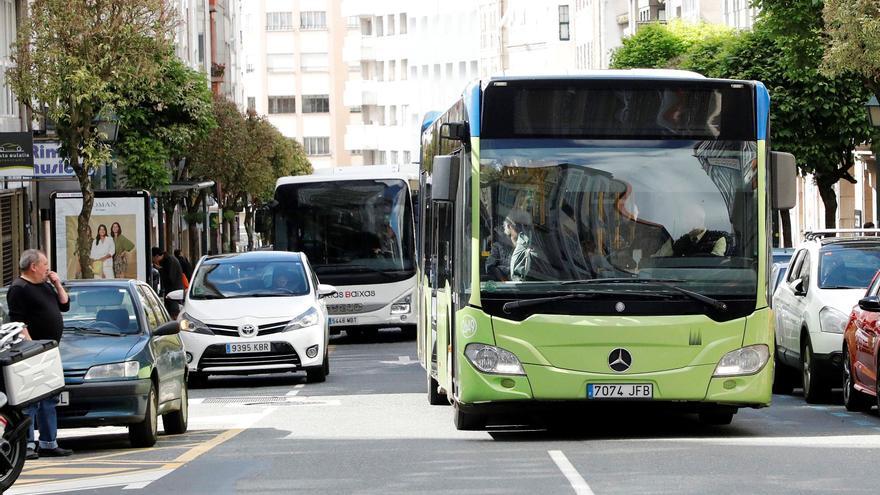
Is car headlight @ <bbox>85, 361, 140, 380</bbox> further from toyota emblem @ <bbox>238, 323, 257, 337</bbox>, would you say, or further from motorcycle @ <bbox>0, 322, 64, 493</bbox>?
toyota emblem @ <bbox>238, 323, 257, 337</bbox>

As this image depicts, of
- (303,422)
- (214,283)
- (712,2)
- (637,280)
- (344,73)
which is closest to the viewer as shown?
(637,280)

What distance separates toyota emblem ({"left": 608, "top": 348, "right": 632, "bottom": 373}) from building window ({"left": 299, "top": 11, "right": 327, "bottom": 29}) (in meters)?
154

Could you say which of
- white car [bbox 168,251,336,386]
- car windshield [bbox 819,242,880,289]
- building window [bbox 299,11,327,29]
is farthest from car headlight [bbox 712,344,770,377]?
building window [bbox 299,11,327,29]

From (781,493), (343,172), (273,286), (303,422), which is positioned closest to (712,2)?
(343,172)

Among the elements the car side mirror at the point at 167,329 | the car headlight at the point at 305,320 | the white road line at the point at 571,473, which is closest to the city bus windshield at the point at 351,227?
the car headlight at the point at 305,320

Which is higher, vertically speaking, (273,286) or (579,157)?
(579,157)

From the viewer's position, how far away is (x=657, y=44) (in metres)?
89.9

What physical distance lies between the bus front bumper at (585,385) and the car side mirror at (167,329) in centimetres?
302

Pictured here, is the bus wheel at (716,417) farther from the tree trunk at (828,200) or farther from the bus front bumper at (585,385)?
the tree trunk at (828,200)

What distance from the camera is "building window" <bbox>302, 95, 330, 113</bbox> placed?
170 meters

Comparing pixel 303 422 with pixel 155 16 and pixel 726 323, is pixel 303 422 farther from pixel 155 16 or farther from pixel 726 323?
pixel 155 16

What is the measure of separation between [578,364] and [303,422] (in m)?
4.39

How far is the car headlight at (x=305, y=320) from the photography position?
1046 inches

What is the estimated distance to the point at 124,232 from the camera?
3500 centimetres
